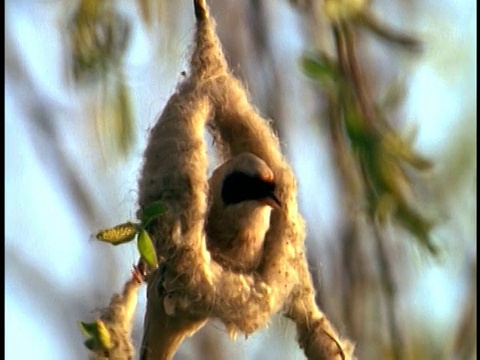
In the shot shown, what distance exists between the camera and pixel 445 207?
5.80ft

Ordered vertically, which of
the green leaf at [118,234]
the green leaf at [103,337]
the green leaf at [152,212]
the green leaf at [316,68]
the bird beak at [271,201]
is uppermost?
the green leaf at [118,234]

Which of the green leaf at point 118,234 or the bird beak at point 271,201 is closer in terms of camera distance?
the green leaf at point 118,234

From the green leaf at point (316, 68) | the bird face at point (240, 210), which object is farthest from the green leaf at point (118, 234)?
the green leaf at point (316, 68)

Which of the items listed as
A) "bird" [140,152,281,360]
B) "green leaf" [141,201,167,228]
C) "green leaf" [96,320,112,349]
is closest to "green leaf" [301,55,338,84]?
"bird" [140,152,281,360]

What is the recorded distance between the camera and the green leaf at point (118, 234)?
1144 millimetres

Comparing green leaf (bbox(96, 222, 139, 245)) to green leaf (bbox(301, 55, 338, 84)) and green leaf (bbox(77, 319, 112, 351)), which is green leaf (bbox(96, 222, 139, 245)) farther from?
green leaf (bbox(301, 55, 338, 84))

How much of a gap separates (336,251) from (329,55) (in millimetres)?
299

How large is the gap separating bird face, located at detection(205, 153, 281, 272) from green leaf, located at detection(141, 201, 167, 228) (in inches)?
3.4

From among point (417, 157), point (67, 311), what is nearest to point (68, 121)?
point (67, 311)

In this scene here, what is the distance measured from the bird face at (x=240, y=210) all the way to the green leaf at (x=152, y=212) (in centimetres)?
9

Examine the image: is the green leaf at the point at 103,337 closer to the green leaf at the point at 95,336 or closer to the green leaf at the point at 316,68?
the green leaf at the point at 95,336

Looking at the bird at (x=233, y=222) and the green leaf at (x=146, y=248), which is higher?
the green leaf at (x=146, y=248)

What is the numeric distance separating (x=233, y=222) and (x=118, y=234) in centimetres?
15

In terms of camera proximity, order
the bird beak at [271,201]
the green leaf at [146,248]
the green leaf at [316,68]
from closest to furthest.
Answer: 1. the green leaf at [146,248]
2. the bird beak at [271,201]
3. the green leaf at [316,68]
